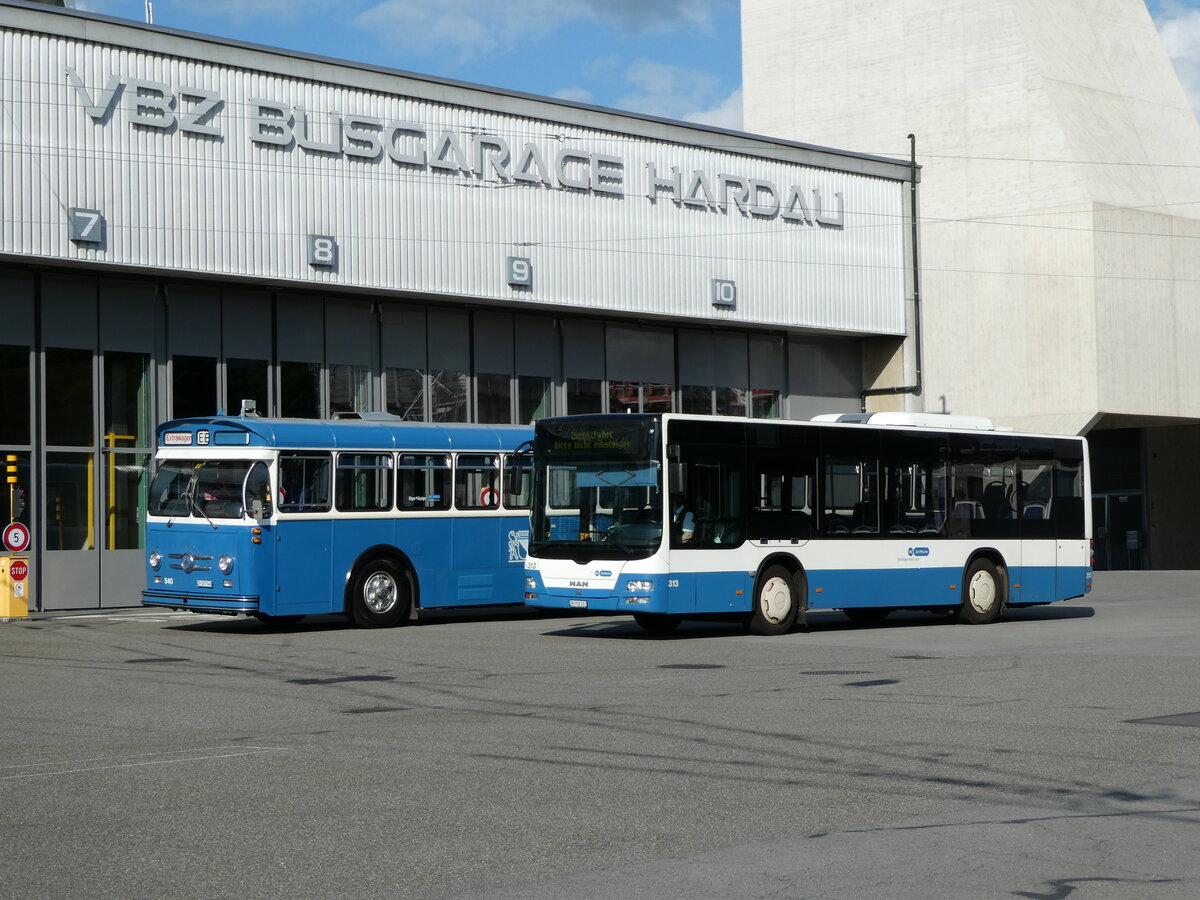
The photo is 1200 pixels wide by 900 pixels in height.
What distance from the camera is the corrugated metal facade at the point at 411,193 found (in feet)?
89.1

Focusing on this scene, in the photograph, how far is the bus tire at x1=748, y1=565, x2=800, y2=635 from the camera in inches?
803

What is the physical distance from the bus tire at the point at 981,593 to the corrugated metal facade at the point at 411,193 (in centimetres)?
1310

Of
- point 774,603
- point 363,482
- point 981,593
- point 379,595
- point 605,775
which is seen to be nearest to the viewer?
point 605,775

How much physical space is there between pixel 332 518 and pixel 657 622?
15.0 feet

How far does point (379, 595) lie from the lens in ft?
73.0

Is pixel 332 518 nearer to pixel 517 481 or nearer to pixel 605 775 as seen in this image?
pixel 517 481

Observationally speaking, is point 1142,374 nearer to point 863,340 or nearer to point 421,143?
point 863,340

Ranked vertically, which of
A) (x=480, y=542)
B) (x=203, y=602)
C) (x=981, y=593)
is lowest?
(x=981, y=593)

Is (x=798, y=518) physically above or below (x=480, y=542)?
above

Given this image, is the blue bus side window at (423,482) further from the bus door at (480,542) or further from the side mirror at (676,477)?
the side mirror at (676,477)

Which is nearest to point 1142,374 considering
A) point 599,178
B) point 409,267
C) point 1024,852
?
point 599,178

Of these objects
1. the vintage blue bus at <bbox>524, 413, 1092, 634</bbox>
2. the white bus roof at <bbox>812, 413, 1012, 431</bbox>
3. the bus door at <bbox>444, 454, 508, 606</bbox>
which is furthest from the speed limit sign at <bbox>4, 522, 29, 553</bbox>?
the white bus roof at <bbox>812, 413, 1012, 431</bbox>

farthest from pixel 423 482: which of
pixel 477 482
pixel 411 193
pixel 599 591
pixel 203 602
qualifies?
pixel 411 193

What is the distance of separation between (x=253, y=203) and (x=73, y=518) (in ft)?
21.3
